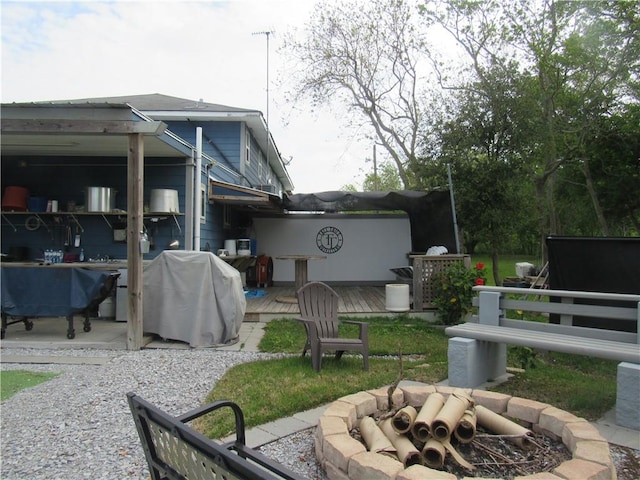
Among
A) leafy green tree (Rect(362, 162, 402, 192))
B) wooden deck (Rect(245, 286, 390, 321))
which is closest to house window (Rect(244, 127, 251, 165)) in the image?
wooden deck (Rect(245, 286, 390, 321))

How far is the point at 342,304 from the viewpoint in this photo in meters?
8.45

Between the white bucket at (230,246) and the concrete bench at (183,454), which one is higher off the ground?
the white bucket at (230,246)

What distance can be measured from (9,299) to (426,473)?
588 centimetres

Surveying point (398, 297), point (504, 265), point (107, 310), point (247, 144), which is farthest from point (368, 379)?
point (504, 265)

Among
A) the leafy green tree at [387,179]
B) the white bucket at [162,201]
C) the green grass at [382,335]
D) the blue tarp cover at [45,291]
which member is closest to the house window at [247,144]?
the white bucket at [162,201]

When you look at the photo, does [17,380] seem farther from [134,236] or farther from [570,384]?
[570,384]

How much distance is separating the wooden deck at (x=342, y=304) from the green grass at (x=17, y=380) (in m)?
3.37

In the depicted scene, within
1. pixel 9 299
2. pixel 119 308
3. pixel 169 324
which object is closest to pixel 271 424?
pixel 169 324

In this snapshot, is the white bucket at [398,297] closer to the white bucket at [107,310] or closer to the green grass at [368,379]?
the green grass at [368,379]

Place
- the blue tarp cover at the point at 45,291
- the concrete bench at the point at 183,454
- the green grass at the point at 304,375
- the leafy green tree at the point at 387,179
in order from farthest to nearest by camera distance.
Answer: the leafy green tree at the point at 387,179 < the blue tarp cover at the point at 45,291 < the green grass at the point at 304,375 < the concrete bench at the point at 183,454

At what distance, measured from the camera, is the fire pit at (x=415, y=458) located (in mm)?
2109

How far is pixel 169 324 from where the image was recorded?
600 cm

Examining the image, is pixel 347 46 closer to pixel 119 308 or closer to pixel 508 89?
pixel 508 89

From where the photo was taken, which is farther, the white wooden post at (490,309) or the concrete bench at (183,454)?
the white wooden post at (490,309)
